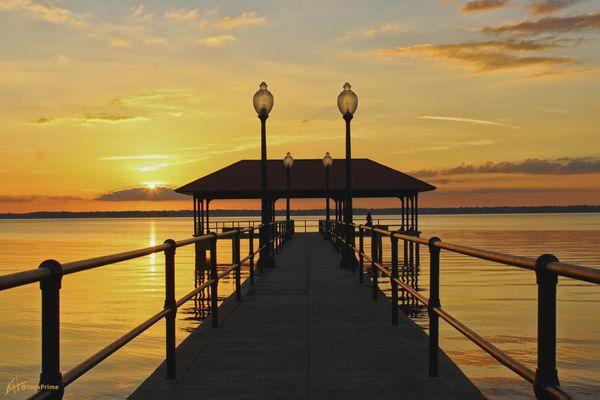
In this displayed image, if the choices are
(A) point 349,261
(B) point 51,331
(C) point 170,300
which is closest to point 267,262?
(A) point 349,261

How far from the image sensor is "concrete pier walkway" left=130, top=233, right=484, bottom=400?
6.23m

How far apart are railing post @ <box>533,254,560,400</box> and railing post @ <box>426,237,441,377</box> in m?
2.45

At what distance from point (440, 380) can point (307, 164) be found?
53.8 metres

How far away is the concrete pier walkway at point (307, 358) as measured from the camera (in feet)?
20.4

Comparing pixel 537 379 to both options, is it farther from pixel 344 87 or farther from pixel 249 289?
pixel 344 87

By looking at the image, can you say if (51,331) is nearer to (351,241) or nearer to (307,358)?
(307,358)

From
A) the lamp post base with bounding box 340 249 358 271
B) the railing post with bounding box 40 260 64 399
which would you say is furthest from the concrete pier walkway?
the lamp post base with bounding box 340 249 358 271

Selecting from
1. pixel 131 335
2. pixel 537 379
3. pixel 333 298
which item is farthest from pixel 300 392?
pixel 333 298

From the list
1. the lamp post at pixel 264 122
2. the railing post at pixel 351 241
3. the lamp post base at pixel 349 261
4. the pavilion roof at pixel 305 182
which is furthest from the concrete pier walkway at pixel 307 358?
the pavilion roof at pixel 305 182

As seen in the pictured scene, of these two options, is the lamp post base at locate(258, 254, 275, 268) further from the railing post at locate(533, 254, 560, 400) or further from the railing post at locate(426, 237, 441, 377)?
the railing post at locate(533, 254, 560, 400)

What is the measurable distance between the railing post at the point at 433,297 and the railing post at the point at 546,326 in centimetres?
245

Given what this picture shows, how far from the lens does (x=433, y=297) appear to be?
21.0 feet

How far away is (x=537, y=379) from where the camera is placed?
370 centimetres

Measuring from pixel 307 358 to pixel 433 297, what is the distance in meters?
1.80
